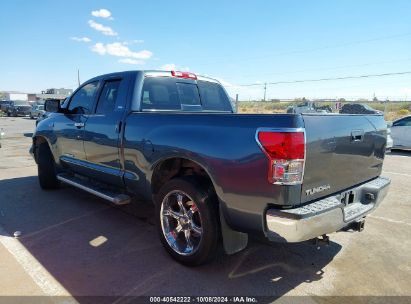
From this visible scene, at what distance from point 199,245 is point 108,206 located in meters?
2.53

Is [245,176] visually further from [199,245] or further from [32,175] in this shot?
[32,175]

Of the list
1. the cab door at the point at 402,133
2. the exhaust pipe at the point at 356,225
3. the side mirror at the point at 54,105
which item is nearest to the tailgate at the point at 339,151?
the exhaust pipe at the point at 356,225

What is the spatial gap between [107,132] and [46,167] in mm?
2477

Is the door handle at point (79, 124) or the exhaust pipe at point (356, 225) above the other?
the door handle at point (79, 124)

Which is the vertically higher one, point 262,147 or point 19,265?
point 262,147

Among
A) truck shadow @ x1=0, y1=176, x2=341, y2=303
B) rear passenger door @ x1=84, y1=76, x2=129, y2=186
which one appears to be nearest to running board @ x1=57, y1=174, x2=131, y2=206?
rear passenger door @ x1=84, y1=76, x2=129, y2=186

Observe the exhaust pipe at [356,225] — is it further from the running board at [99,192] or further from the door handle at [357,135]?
the running board at [99,192]

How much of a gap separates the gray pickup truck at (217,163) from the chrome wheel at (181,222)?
11 millimetres

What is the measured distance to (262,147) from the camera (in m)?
2.61

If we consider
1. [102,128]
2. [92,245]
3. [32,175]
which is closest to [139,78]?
[102,128]

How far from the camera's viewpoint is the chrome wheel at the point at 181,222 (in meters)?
3.40

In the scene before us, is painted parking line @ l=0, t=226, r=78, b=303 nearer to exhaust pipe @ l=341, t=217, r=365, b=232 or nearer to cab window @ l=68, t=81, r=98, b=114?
cab window @ l=68, t=81, r=98, b=114

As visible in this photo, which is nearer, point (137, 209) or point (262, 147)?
point (262, 147)

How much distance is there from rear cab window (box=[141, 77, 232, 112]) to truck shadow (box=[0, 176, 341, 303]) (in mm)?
1595
